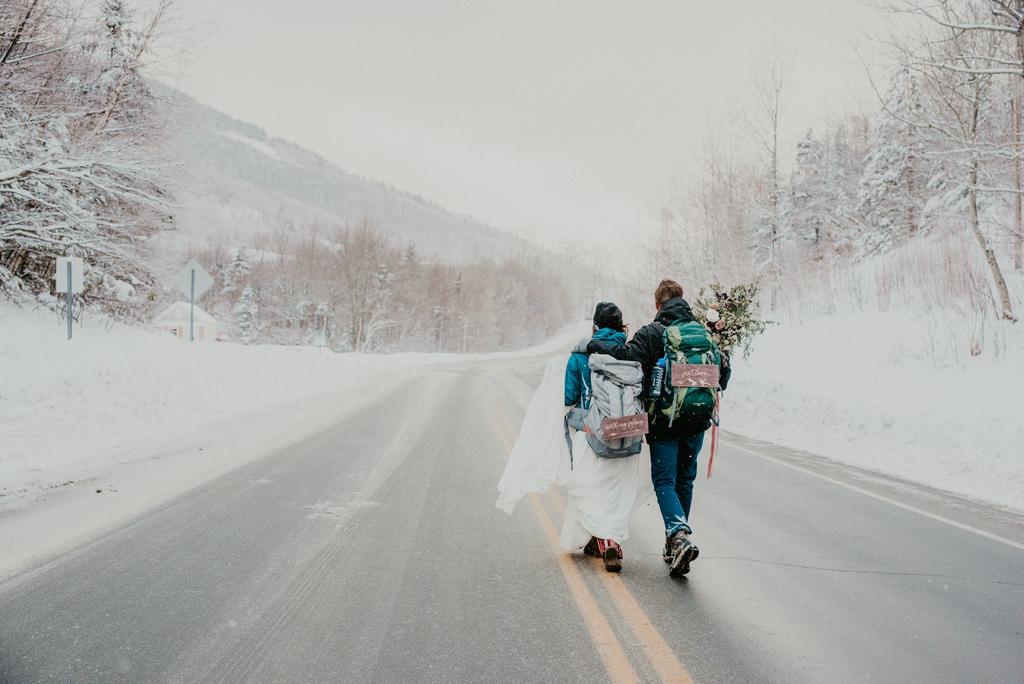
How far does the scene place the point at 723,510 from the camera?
643 cm

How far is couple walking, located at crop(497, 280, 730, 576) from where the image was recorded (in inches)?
179

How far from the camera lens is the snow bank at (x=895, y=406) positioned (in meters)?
8.48

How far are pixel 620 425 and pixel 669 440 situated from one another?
52 cm

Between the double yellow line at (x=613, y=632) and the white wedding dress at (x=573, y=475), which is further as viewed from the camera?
the white wedding dress at (x=573, y=475)

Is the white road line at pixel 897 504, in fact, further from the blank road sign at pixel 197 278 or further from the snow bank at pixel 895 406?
the blank road sign at pixel 197 278

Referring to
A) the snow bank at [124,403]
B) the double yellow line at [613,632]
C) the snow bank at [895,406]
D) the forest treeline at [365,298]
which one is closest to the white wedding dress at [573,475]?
the double yellow line at [613,632]

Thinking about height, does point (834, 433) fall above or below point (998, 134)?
below

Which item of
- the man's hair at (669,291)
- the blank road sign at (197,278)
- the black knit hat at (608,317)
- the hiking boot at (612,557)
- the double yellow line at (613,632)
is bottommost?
the double yellow line at (613,632)

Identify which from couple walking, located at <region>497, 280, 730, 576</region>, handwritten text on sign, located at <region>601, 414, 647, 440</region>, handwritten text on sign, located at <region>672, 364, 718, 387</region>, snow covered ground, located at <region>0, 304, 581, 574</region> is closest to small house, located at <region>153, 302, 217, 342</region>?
snow covered ground, located at <region>0, 304, 581, 574</region>

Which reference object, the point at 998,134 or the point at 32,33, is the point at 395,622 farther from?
the point at 32,33

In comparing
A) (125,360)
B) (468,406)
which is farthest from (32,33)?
(468,406)

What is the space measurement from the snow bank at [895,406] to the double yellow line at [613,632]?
18.4 ft

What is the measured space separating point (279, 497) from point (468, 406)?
883cm

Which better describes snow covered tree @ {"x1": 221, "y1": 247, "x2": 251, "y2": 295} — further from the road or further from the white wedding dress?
the white wedding dress
